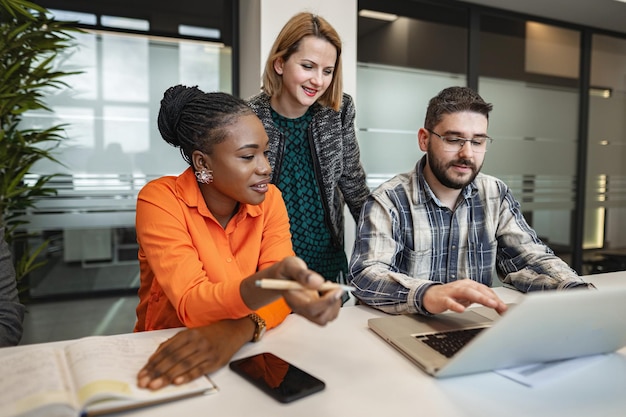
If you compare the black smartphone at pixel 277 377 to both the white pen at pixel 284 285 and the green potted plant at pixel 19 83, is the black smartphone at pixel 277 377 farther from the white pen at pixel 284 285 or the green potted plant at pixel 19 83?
the green potted plant at pixel 19 83

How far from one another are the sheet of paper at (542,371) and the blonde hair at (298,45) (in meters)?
1.25

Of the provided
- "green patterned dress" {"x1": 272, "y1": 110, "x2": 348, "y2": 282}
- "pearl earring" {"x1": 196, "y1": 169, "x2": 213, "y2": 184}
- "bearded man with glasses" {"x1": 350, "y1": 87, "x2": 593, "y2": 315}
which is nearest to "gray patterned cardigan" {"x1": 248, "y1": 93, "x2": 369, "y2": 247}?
"green patterned dress" {"x1": 272, "y1": 110, "x2": 348, "y2": 282}

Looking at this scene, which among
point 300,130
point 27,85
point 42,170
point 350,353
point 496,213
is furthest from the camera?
point 42,170

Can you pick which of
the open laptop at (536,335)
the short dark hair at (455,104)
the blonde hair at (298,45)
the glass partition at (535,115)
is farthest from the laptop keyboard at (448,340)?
the glass partition at (535,115)

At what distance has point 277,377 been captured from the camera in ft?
2.86

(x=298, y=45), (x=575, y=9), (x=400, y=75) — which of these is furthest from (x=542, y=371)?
(x=575, y=9)

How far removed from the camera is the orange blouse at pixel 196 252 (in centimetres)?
105

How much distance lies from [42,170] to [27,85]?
725mm

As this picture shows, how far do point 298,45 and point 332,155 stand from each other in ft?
1.41

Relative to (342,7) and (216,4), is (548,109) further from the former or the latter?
(216,4)

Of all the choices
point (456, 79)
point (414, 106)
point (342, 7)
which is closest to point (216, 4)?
point (342, 7)

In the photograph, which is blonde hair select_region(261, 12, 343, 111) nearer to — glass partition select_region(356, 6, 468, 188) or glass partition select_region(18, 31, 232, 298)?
glass partition select_region(18, 31, 232, 298)

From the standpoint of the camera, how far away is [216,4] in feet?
10.6

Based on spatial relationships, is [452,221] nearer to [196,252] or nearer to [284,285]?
[196,252]
